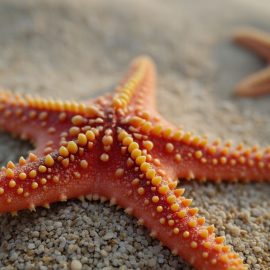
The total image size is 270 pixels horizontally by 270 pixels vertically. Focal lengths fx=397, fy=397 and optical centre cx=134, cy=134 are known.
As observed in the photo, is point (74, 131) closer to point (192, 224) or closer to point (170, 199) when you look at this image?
point (170, 199)

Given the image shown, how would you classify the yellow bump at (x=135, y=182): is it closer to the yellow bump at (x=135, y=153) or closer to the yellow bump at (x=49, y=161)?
the yellow bump at (x=135, y=153)

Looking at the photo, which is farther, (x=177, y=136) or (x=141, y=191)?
(x=177, y=136)

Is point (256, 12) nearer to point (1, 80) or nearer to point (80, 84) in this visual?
point (80, 84)

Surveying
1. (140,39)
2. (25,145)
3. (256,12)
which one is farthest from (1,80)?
(256,12)

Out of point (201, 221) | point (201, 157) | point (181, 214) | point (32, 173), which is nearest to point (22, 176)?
point (32, 173)

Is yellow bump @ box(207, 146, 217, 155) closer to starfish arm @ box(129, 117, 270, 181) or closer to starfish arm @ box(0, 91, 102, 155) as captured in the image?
starfish arm @ box(129, 117, 270, 181)

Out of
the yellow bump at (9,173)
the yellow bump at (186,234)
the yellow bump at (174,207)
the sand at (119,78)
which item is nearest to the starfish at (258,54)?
the sand at (119,78)
